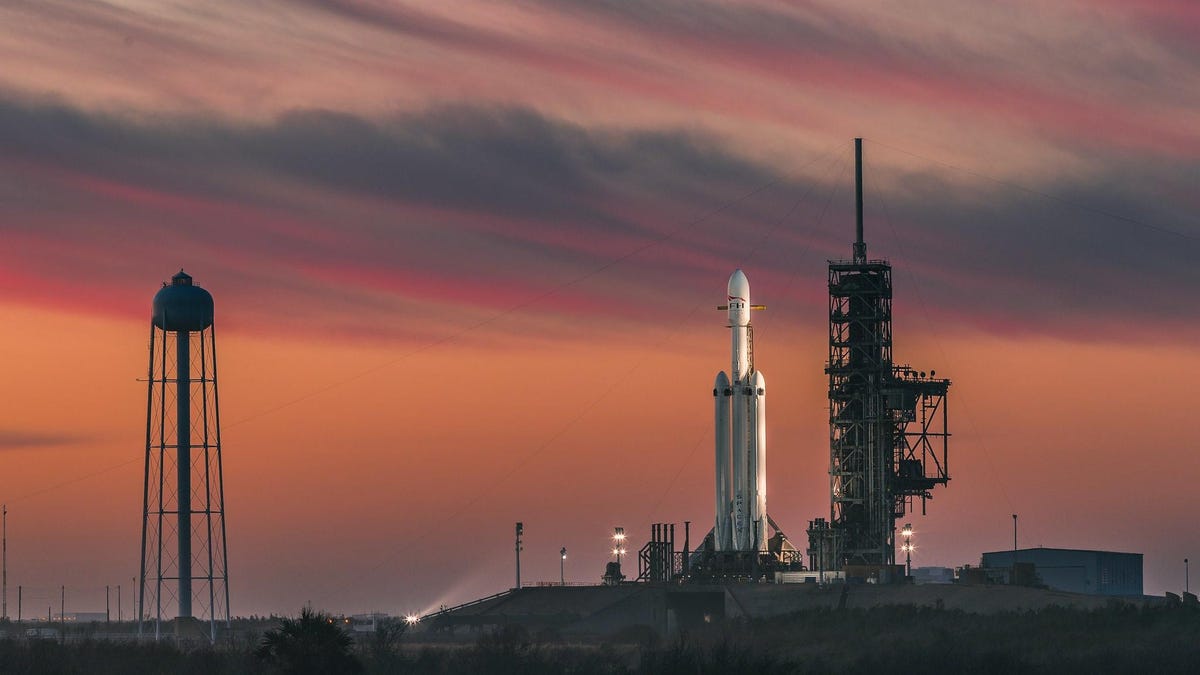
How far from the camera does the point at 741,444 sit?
132875 millimetres

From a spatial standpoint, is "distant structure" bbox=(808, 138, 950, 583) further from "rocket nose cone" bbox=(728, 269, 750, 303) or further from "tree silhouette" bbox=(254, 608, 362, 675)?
"tree silhouette" bbox=(254, 608, 362, 675)

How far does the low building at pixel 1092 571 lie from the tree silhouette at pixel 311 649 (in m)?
78.5

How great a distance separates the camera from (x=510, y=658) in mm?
94875

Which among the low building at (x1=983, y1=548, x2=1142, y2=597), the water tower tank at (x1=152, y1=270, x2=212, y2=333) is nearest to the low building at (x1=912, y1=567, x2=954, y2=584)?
the low building at (x1=983, y1=548, x2=1142, y2=597)

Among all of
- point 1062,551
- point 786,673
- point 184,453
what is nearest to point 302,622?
point 786,673

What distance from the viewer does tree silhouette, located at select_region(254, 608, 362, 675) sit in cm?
7300

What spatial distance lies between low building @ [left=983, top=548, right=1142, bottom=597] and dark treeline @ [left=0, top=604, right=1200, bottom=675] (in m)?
30.7

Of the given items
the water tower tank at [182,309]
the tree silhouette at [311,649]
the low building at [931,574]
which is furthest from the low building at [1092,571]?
the tree silhouette at [311,649]

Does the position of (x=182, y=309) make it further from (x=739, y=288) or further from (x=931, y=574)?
(x=931, y=574)

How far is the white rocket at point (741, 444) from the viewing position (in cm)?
13238

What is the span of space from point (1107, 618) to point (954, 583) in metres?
20.1

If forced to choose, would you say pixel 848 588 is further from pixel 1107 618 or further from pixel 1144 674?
pixel 1144 674

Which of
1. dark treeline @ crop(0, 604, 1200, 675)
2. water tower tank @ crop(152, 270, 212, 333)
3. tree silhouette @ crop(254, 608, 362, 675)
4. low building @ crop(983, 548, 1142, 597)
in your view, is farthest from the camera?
low building @ crop(983, 548, 1142, 597)

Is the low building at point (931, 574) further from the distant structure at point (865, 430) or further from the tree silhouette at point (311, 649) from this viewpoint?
the tree silhouette at point (311, 649)
